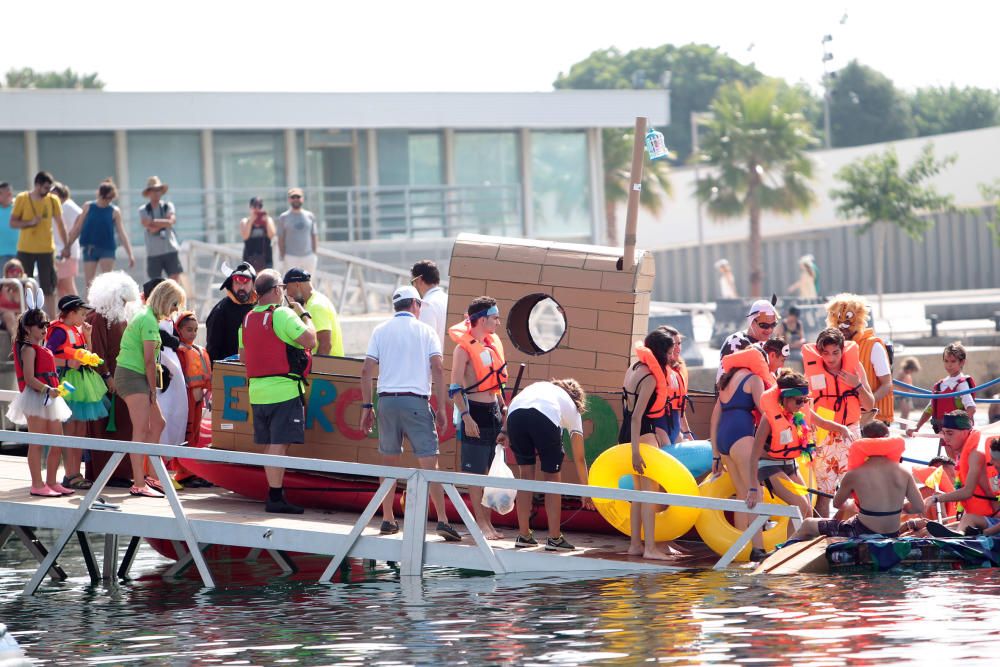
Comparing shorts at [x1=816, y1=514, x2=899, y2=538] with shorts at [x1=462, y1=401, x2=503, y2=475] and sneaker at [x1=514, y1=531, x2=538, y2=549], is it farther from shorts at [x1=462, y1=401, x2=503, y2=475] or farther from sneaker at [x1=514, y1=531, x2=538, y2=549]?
shorts at [x1=462, y1=401, x2=503, y2=475]

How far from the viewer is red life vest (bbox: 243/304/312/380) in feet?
38.4

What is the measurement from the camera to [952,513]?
39.7 feet

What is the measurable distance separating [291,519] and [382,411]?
4.22ft

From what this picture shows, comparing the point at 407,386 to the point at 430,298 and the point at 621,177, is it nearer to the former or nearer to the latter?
the point at 430,298

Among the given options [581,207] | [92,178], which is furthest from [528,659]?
[581,207]

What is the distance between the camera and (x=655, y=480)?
1115 centimetres

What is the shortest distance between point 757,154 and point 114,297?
38.7 meters

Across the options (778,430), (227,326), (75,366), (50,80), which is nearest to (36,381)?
(75,366)

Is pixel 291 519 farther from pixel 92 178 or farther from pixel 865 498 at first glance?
pixel 92 178

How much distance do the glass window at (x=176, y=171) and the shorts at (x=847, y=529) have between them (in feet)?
Answer: 57.5

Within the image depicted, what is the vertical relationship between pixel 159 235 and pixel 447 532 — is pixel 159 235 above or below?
above

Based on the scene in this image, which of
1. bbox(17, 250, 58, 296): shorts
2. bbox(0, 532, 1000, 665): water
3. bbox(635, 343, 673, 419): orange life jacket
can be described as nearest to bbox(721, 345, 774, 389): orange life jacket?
bbox(635, 343, 673, 419): orange life jacket

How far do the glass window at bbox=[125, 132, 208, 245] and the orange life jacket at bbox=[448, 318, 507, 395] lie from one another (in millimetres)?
16156

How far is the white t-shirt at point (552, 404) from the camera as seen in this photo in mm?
10992
